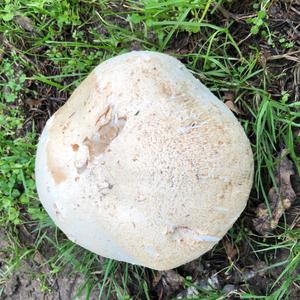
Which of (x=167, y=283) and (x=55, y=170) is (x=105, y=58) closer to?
(x=55, y=170)

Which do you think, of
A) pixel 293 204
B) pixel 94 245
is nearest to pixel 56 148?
pixel 94 245

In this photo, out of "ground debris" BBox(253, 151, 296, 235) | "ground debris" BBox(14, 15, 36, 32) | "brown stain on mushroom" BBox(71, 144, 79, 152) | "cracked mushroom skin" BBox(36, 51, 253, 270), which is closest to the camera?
"cracked mushroom skin" BBox(36, 51, 253, 270)

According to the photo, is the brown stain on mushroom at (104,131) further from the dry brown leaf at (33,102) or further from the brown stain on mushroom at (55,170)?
the dry brown leaf at (33,102)

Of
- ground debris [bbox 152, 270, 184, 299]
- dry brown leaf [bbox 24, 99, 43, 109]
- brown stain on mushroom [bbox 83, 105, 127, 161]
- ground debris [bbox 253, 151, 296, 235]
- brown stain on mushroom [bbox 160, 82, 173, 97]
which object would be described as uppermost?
brown stain on mushroom [bbox 160, 82, 173, 97]

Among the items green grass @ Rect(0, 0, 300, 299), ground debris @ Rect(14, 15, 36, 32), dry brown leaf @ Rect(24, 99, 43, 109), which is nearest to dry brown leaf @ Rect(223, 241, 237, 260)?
green grass @ Rect(0, 0, 300, 299)

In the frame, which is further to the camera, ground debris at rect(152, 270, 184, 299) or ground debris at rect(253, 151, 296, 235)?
ground debris at rect(152, 270, 184, 299)

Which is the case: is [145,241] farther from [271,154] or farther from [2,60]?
[2,60]

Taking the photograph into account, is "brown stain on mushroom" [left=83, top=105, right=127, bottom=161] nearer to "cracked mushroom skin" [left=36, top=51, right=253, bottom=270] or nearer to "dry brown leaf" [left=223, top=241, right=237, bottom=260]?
"cracked mushroom skin" [left=36, top=51, right=253, bottom=270]
